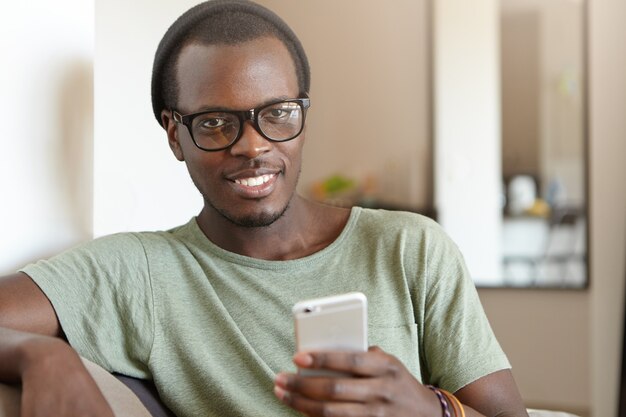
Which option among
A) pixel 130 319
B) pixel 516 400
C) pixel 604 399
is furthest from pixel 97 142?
pixel 604 399

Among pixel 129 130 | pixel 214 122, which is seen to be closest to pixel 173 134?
pixel 214 122

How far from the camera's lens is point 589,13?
390 cm

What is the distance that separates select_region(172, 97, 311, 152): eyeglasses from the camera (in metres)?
1.33

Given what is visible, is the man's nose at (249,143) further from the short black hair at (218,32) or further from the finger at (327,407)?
the finger at (327,407)

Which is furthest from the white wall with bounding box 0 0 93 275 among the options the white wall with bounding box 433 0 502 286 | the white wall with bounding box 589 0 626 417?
the white wall with bounding box 433 0 502 286

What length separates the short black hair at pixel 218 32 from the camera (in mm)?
1383

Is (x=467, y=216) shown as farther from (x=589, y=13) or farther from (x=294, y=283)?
(x=294, y=283)

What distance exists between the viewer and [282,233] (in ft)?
4.72

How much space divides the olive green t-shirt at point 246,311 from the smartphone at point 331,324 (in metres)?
0.37

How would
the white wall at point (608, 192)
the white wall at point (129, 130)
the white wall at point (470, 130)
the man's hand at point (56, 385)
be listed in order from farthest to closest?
the white wall at point (470, 130) < the white wall at point (608, 192) < the white wall at point (129, 130) < the man's hand at point (56, 385)

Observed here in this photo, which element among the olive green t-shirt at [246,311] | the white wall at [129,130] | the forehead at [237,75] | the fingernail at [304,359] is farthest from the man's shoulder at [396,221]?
the white wall at [129,130]

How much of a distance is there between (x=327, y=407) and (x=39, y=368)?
40cm

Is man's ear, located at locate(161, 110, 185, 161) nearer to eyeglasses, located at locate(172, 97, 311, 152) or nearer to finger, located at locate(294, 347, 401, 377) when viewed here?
eyeglasses, located at locate(172, 97, 311, 152)

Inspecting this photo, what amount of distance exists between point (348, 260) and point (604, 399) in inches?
102
